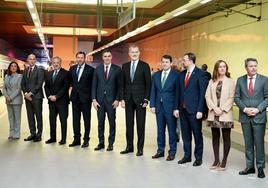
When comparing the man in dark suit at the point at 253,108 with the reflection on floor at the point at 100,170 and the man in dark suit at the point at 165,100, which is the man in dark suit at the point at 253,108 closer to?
the reflection on floor at the point at 100,170

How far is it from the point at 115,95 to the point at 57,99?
3.65ft

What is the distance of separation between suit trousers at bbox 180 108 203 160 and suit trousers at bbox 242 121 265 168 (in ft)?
2.32

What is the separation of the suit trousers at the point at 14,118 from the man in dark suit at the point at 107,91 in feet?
5.67

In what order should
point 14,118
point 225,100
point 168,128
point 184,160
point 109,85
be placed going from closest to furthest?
point 225,100
point 184,160
point 168,128
point 109,85
point 14,118

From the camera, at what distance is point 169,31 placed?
2036cm

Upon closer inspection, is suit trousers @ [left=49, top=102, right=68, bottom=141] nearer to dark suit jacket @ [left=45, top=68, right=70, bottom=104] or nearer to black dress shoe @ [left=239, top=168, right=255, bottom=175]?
dark suit jacket @ [left=45, top=68, right=70, bottom=104]

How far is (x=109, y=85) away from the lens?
6.84 m

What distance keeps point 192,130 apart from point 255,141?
0.96m

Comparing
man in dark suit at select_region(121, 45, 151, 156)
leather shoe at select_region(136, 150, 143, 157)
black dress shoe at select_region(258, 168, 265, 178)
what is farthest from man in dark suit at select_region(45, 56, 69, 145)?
black dress shoe at select_region(258, 168, 265, 178)

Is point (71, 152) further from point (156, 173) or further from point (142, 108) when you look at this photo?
point (156, 173)

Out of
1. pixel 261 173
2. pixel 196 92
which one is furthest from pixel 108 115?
pixel 261 173

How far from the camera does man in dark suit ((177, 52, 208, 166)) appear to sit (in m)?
5.80

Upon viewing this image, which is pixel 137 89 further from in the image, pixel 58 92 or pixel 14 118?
pixel 14 118

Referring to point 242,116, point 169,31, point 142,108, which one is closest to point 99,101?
point 142,108
